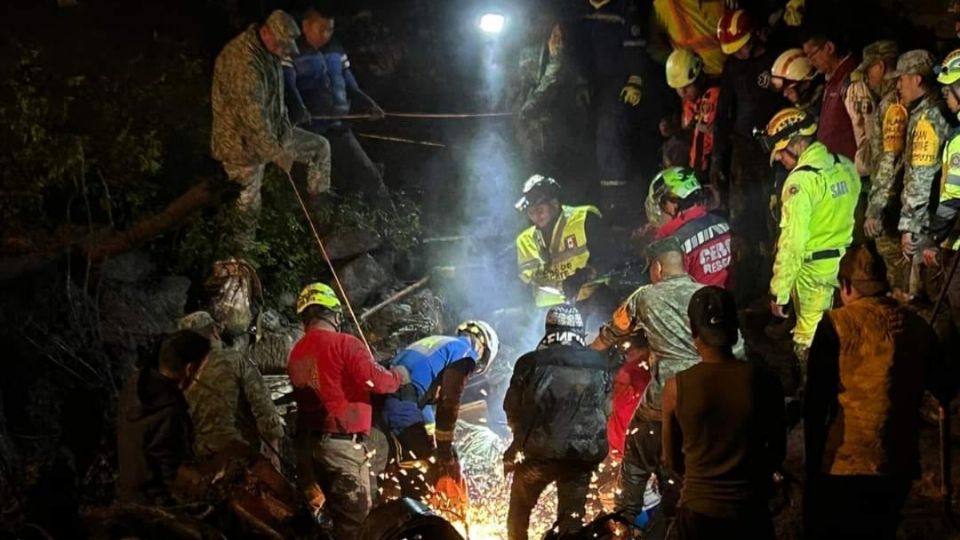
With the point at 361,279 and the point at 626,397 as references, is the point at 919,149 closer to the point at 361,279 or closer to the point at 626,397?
the point at 626,397

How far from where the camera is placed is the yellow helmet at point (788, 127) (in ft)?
28.9

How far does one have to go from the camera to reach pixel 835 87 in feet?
30.2

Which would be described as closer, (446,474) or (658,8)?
(446,474)

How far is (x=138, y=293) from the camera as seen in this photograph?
1059 centimetres

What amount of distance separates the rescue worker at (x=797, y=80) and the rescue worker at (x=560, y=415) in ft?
14.1

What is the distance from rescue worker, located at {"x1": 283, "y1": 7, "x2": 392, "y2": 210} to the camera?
1335 centimetres

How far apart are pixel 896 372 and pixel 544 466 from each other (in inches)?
122

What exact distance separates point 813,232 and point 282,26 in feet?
22.6

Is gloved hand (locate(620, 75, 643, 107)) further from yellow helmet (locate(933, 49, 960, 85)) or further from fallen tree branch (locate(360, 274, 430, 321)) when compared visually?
yellow helmet (locate(933, 49, 960, 85))

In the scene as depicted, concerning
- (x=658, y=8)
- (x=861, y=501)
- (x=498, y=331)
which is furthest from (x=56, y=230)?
(x=861, y=501)

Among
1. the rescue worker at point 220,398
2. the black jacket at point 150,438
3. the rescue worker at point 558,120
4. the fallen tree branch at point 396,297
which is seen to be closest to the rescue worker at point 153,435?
the black jacket at point 150,438

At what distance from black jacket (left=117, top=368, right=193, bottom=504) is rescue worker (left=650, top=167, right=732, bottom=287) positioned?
18.4 ft

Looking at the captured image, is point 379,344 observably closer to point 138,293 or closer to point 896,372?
point 138,293

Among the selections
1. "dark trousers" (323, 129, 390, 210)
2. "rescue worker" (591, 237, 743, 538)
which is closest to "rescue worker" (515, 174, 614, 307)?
"rescue worker" (591, 237, 743, 538)
